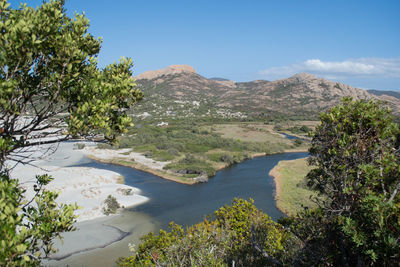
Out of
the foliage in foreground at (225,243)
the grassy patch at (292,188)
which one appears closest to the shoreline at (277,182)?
the grassy patch at (292,188)

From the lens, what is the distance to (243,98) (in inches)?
6526

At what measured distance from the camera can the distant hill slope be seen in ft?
409

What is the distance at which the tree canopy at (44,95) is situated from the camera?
410cm

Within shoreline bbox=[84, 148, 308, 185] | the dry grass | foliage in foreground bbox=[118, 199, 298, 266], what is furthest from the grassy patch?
the dry grass

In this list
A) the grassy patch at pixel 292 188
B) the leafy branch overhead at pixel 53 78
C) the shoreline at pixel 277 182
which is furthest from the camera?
the shoreline at pixel 277 182

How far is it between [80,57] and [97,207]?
26520 millimetres

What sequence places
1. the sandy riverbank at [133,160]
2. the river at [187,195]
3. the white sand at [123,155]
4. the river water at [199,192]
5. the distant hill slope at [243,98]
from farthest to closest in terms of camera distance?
the distant hill slope at [243,98] < the white sand at [123,155] < the sandy riverbank at [133,160] < the river water at [199,192] < the river at [187,195]

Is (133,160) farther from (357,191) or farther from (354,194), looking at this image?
(357,191)

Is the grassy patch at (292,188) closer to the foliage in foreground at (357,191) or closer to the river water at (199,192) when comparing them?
the river water at (199,192)

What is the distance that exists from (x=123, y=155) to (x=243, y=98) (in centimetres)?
11957

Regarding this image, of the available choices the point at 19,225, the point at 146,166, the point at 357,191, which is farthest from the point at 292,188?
the point at 19,225

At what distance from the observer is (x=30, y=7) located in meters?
5.01

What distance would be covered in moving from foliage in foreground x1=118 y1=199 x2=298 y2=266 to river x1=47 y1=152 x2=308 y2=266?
958cm

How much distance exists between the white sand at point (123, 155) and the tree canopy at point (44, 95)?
42.8 m
